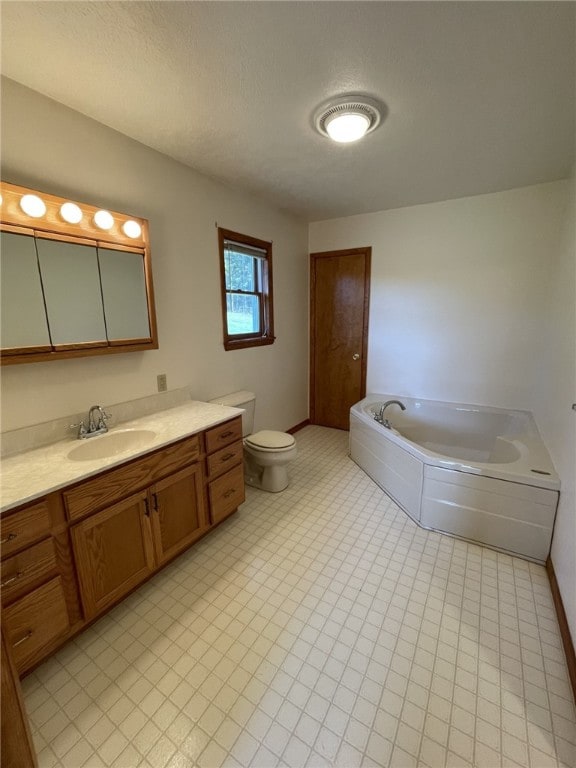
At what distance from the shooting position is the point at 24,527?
1.15m

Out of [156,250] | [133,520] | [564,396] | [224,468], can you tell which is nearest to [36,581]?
[133,520]

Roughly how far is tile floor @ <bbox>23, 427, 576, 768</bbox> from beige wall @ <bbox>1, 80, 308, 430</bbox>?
1131 mm

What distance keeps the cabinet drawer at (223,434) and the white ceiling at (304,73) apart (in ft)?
5.45

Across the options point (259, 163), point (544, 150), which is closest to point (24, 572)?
point (259, 163)

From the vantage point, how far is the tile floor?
1089mm

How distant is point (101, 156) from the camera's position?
5.65 ft

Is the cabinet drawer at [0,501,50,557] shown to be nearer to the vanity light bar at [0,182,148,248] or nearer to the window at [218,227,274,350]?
the vanity light bar at [0,182,148,248]

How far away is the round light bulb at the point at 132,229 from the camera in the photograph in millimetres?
1788

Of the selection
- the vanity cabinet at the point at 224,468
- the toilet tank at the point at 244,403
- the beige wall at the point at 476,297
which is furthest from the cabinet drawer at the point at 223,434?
the beige wall at the point at 476,297

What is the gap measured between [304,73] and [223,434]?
1.80 meters

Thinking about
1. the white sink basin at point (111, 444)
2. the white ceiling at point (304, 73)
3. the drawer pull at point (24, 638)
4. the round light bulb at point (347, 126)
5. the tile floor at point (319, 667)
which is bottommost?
the tile floor at point (319, 667)

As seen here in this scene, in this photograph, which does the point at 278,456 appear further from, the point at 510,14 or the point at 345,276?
the point at 510,14

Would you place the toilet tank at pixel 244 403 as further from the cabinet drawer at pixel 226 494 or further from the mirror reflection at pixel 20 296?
the mirror reflection at pixel 20 296

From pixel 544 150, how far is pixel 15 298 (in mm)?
3041
